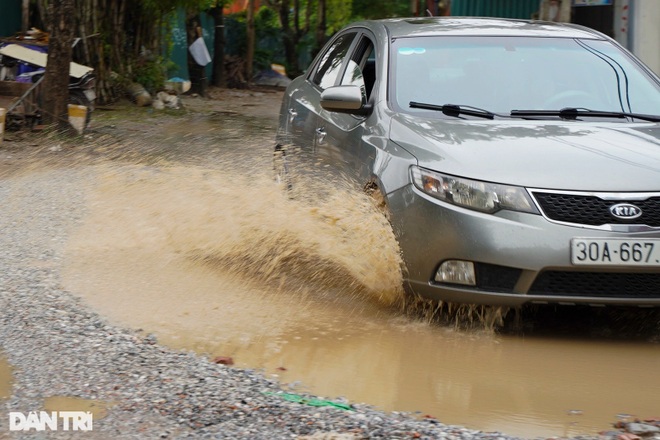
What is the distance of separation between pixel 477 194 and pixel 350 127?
1.43 m

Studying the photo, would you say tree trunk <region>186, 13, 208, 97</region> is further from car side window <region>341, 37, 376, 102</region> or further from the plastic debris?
the plastic debris

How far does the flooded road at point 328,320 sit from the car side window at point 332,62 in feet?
2.69

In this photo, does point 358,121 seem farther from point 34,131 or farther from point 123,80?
point 123,80

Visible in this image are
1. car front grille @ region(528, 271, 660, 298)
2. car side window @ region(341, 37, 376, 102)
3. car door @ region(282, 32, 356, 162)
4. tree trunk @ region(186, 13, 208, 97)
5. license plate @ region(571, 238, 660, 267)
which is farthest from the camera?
tree trunk @ region(186, 13, 208, 97)

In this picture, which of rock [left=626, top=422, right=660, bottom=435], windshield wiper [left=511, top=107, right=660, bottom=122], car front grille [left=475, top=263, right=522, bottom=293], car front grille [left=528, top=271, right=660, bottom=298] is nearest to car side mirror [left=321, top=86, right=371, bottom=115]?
windshield wiper [left=511, top=107, right=660, bottom=122]

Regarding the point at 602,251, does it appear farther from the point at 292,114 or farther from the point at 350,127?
the point at 292,114

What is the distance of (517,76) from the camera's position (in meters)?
6.26

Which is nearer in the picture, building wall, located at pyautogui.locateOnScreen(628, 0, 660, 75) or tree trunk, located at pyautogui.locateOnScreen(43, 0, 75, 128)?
tree trunk, located at pyautogui.locateOnScreen(43, 0, 75, 128)

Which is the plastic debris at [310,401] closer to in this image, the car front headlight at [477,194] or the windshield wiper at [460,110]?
the car front headlight at [477,194]

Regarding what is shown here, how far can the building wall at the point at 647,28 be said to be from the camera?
1652 centimetres

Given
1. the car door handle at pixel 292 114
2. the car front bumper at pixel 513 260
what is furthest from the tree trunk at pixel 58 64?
the car front bumper at pixel 513 260

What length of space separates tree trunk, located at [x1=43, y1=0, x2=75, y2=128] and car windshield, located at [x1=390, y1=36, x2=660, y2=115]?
7.41 metres

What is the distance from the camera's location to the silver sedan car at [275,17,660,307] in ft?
16.1

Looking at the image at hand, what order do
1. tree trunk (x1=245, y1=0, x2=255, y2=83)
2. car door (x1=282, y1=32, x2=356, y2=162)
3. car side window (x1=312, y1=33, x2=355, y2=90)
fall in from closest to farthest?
car door (x1=282, y1=32, x2=356, y2=162), car side window (x1=312, y1=33, x2=355, y2=90), tree trunk (x1=245, y1=0, x2=255, y2=83)
